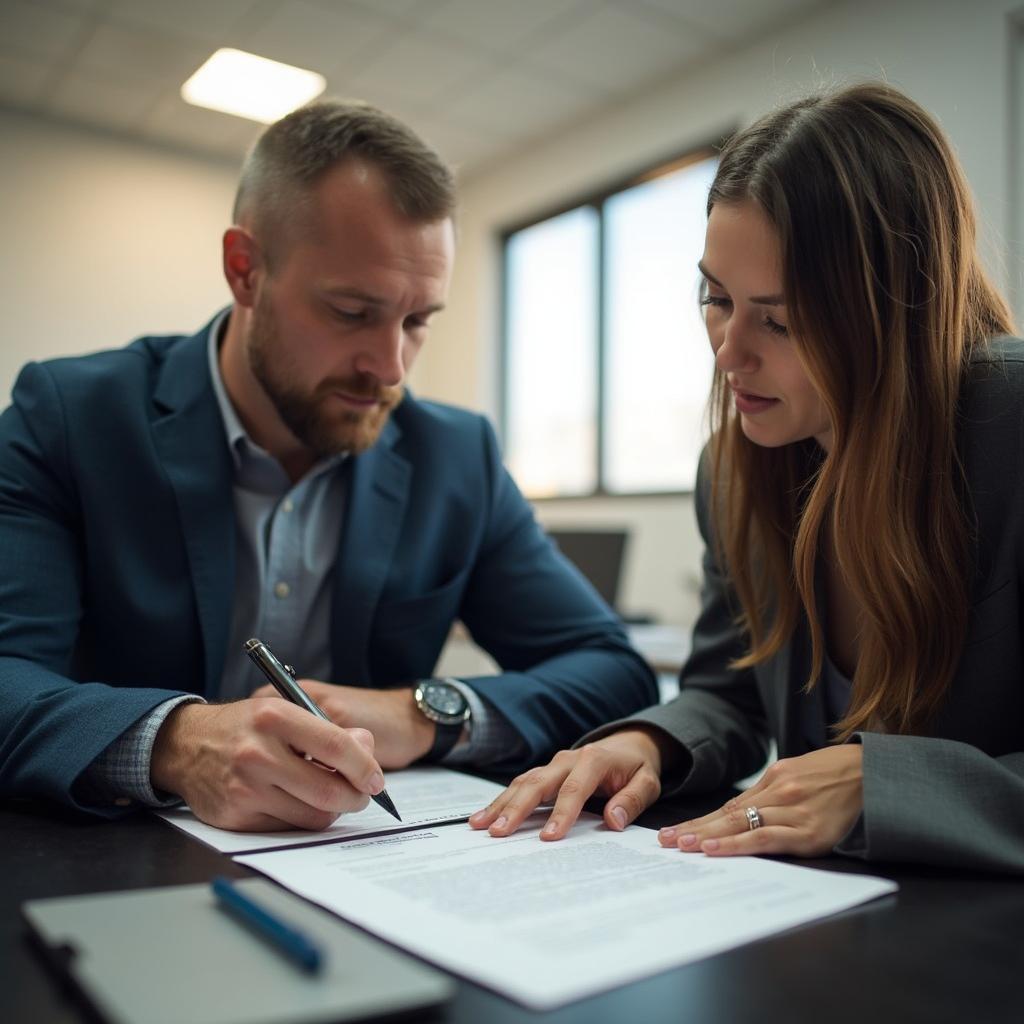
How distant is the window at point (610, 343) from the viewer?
4.62 meters

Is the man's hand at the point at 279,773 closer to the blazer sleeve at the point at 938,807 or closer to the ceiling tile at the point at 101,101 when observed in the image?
the blazer sleeve at the point at 938,807

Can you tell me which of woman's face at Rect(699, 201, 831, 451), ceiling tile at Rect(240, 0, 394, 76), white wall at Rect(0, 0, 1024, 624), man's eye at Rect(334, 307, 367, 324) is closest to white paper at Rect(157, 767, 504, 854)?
woman's face at Rect(699, 201, 831, 451)

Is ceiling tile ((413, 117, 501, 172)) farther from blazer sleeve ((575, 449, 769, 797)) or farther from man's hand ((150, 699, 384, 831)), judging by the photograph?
man's hand ((150, 699, 384, 831))

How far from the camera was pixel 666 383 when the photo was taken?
4.71 m

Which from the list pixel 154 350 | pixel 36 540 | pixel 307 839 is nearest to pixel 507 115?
pixel 154 350

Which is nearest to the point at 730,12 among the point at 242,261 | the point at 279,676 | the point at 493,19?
the point at 493,19

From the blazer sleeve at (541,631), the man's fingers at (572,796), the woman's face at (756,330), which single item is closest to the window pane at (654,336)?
the blazer sleeve at (541,631)

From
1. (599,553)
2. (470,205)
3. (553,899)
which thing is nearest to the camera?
(553,899)

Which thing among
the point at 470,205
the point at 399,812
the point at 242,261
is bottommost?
the point at 399,812

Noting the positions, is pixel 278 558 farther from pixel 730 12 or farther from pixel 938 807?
pixel 730 12

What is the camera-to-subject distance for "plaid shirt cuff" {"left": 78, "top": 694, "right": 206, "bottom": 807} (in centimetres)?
89

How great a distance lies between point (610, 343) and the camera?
5031 mm

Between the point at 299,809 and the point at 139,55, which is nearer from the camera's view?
the point at 299,809

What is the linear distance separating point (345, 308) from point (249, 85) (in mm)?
3688
